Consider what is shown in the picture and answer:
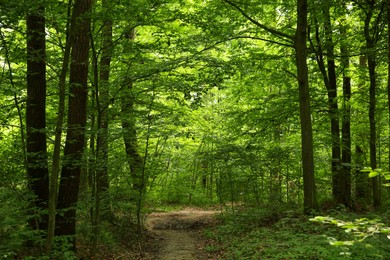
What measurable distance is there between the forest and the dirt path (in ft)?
0.32

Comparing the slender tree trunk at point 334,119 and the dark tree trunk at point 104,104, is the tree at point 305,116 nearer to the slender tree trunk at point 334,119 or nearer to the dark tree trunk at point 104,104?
the slender tree trunk at point 334,119

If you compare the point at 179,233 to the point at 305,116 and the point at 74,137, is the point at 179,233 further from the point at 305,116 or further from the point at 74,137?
the point at 305,116

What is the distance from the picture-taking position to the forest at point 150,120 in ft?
20.6

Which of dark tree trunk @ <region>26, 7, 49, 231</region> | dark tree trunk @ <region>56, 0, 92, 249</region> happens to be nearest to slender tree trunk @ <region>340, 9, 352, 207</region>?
dark tree trunk @ <region>56, 0, 92, 249</region>

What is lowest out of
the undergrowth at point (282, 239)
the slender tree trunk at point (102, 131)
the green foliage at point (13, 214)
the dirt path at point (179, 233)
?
the dirt path at point (179, 233)

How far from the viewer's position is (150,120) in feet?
31.4

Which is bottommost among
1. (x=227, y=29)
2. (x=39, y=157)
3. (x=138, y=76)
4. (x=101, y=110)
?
(x=39, y=157)

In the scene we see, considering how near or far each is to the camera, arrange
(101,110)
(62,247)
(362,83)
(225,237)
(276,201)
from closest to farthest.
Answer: (62,247) < (101,110) < (225,237) < (276,201) < (362,83)

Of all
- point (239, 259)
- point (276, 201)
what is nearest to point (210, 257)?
point (239, 259)

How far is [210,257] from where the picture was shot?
8.44 m

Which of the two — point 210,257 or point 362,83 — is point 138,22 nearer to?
point 210,257

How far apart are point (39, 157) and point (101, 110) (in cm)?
185

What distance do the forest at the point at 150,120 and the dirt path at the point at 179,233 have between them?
0.10 m

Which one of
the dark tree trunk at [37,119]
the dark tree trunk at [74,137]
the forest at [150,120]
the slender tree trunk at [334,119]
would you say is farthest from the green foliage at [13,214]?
the slender tree trunk at [334,119]
